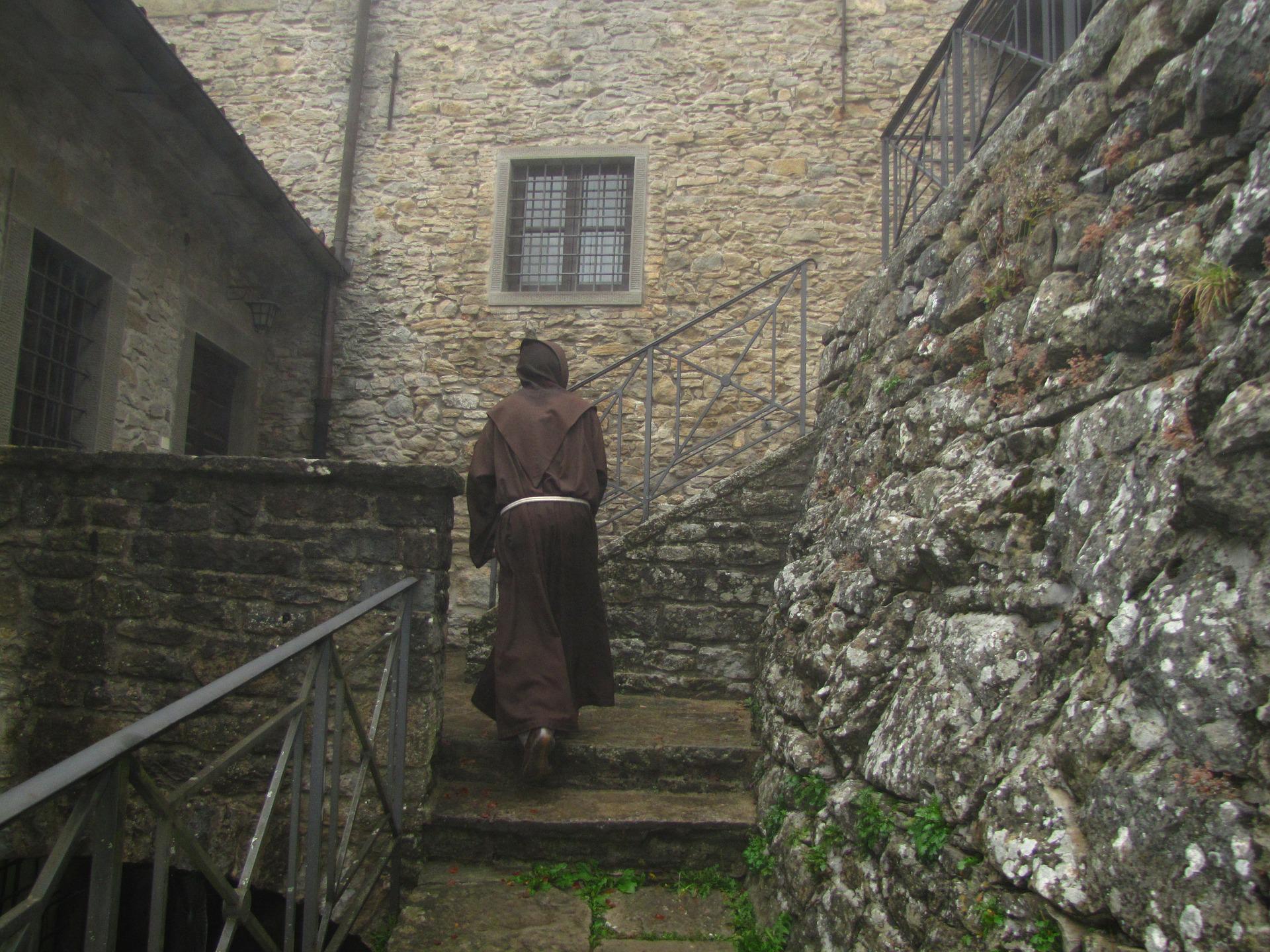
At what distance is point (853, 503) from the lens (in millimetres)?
3666

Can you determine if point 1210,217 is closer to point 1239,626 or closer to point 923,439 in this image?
point 1239,626

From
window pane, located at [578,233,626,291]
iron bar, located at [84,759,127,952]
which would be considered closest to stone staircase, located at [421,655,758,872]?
iron bar, located at [84,759,127,952]

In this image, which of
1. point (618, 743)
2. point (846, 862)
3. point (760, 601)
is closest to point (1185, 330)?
point (846, 862)

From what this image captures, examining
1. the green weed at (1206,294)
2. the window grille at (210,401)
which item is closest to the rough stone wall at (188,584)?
the green weed at (1206,294)

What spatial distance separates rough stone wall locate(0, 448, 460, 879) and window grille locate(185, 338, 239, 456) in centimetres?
338

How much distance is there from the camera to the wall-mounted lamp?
23.8 feet

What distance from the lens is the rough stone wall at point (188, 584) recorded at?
3.35 meters

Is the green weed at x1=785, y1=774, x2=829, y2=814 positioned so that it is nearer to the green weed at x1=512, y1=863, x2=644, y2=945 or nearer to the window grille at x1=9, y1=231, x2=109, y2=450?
the green weed at x1=512, y1=863, x2=644, y2=945

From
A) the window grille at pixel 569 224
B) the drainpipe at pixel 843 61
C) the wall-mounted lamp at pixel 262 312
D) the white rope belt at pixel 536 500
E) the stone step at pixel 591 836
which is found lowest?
the stone step at pixel 591 836

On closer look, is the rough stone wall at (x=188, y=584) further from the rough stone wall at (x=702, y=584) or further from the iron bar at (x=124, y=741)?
the rough stone wall at (x=702, y=584)

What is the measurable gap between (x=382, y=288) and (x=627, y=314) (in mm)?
2089

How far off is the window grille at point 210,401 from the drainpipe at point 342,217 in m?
0.66

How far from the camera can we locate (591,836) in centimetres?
333

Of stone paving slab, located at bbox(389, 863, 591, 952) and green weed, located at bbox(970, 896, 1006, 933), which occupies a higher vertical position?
green weed, located at bbox(970, 896, 1006, 933)
